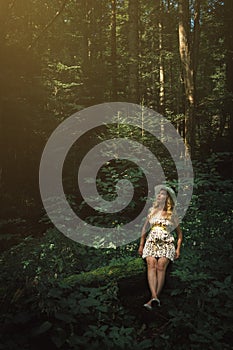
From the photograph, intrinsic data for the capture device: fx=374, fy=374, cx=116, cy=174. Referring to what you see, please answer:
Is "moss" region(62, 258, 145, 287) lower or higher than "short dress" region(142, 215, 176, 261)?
lower

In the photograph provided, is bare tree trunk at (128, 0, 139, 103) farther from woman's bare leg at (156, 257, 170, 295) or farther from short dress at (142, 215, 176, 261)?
woman's bare leg at (156, 257, 170, 295)

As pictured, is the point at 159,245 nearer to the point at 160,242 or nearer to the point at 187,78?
the point at 160,242

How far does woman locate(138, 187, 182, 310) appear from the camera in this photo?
5.79 metres

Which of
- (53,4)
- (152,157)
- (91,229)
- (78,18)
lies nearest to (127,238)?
(91,229)

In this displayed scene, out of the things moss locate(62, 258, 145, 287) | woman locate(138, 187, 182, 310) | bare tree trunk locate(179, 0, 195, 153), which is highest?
bare tree trunk locate(179, 0, 195, 153)

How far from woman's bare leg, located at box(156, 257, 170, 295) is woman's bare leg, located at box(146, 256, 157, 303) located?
0.05 meters

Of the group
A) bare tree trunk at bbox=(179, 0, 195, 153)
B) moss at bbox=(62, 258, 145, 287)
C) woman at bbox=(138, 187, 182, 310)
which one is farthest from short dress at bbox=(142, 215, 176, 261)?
bare tree trunk at bbox=(179, 0, 195, 153)

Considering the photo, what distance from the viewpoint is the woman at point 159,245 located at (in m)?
5.79

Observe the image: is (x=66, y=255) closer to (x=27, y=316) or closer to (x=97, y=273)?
(x=97, y=273)

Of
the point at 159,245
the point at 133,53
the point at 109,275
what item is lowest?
the point at 109,275

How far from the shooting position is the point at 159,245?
6.19 m

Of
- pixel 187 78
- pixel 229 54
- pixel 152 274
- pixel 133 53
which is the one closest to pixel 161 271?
pixel 152 274

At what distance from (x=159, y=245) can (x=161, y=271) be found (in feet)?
1.50

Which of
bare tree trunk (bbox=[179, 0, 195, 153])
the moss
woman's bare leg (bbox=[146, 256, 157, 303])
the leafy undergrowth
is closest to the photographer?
the leafy undergrowth
